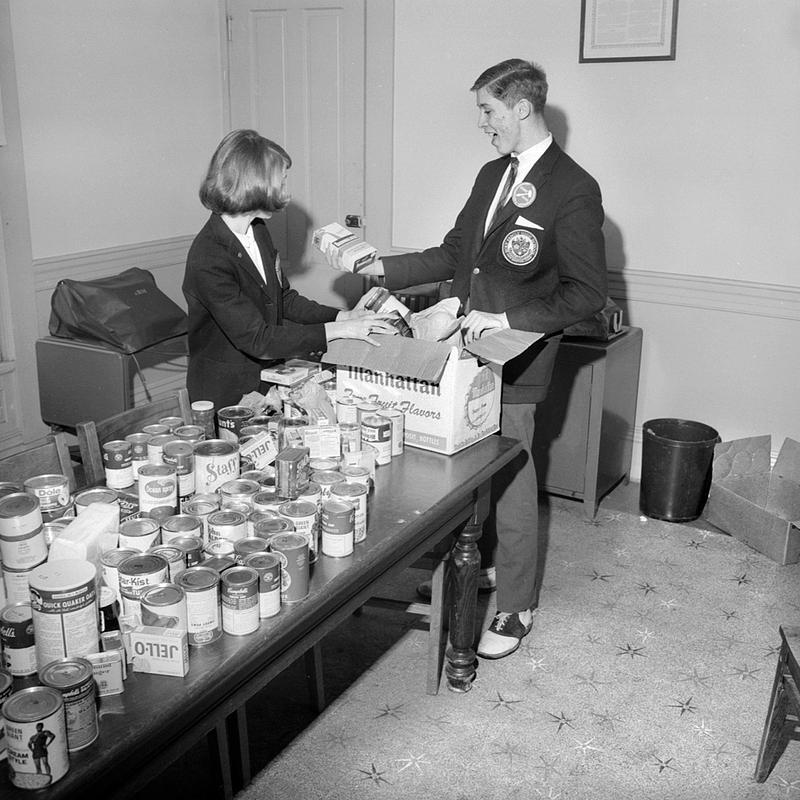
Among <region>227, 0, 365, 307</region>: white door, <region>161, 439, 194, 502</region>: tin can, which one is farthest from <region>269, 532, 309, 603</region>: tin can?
<region>227, 0, 365, 307</region>: white door

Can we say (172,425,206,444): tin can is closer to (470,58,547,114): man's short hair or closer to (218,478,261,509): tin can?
(218,478,261,509): tin can

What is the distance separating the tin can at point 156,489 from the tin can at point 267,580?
0.30 metres

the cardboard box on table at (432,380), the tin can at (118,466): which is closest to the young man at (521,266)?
the cardboard box on table at (432,380)

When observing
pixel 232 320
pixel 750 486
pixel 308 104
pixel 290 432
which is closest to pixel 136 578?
pixel 290 432

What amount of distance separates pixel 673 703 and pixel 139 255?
3.44 meters

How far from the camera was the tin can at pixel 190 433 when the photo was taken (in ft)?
6.97

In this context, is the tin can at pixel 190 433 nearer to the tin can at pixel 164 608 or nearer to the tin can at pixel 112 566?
the tin can at pixel 112 566

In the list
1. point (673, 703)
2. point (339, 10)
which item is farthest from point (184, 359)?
point (673, 703)

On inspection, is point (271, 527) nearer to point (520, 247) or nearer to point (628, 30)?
point (520, 247)

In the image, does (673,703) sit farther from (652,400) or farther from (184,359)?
(184,359)

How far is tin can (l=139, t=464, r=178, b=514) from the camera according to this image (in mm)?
1857

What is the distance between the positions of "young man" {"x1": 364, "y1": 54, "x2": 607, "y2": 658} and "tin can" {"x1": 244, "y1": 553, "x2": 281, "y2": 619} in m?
1.07

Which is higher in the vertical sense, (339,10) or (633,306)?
(339,10)

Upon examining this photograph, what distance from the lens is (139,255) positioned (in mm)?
4883
